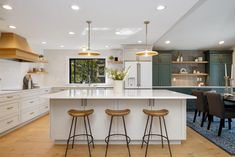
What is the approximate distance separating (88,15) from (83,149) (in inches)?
97.0

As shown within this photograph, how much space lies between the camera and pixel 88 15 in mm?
3098

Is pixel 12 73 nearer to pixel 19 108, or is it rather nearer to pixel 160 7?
pixel 19 108

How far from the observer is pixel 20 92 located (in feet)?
13.8

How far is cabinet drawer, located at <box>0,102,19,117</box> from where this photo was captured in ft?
11.7

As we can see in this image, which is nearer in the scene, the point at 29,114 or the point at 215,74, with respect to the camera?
the point at 29,114

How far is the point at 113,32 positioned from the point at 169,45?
296 cm

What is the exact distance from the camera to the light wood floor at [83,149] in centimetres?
273

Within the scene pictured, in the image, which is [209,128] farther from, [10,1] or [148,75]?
[10,1]

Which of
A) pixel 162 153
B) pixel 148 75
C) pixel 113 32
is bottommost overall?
pixel 162 153

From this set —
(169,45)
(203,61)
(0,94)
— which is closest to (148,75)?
(169,45)

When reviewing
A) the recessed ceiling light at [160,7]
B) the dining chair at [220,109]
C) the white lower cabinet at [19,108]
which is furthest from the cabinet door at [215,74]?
the white lower cabinet at [19,108]

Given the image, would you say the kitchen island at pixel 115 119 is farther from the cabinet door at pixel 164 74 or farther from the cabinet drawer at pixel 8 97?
the cabinet door at pixel 164 74

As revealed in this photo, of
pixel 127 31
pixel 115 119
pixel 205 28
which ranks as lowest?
pixel 115 119

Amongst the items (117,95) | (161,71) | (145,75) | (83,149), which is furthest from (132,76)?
(83,149)
